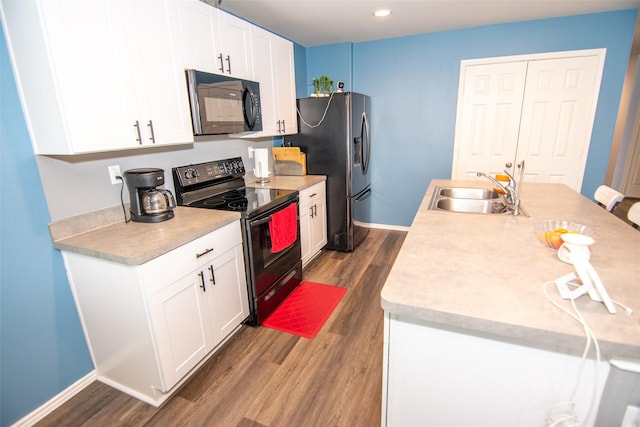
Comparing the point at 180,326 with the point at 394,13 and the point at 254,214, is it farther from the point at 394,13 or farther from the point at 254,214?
the point at 394,13

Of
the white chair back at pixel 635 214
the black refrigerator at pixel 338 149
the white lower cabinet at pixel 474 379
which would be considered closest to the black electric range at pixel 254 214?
the black refrigerator at pixel 338 149

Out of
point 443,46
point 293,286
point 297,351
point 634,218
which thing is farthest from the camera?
point 443,46

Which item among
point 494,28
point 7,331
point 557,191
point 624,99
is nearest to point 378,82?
point 494,28

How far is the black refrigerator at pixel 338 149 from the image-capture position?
3279mm

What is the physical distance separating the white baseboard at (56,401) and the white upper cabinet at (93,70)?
1308 mm

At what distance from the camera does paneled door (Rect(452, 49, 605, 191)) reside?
128 inches

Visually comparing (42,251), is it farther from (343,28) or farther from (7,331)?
(343,28)

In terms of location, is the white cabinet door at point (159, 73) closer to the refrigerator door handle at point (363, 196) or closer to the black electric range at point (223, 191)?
the black electric range at point (223, 191)

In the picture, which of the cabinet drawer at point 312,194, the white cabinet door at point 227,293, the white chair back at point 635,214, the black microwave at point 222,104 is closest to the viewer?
the white chair back at point 635,214

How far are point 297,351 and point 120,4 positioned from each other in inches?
86.8

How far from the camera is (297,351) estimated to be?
2.11 meters

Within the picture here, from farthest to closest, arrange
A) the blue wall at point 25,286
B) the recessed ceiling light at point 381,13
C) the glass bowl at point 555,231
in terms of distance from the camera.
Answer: the recessed ceiling light at point 381,13 → the blue wall at point 25,286 → the glass bowl at point 555,231

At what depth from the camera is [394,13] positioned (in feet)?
9.59

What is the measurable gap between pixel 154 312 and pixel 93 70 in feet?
3.96
